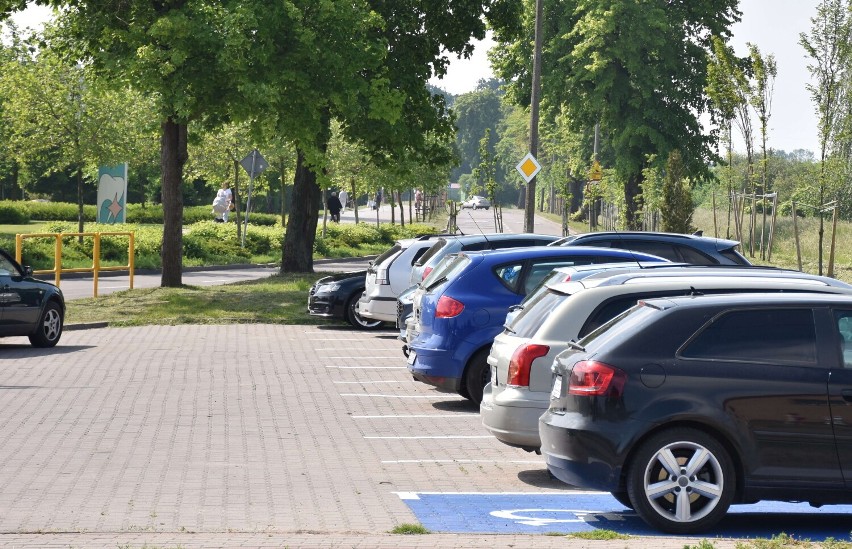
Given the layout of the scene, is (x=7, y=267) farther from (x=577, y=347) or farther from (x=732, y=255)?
(x=577, y=347)

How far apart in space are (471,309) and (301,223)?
2140 centimetres

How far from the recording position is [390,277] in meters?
20.9

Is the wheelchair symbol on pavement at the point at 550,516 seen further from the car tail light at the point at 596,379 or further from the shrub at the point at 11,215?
the shrub at the point at 11,215

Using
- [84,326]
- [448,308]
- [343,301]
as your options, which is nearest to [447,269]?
[448,308]

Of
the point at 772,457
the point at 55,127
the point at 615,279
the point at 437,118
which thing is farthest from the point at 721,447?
the point at 55,127

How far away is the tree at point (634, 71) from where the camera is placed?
5156cm

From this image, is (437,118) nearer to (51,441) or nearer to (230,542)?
(51,441)

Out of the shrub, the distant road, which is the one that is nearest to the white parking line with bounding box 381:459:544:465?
the distant road

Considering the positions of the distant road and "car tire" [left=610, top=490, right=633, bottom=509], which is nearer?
"car tire" [left=610, top=490, right=633, bottom=509]

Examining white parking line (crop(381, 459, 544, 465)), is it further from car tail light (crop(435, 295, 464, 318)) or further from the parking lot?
car tail light (crop(435, 295, 464, 318))

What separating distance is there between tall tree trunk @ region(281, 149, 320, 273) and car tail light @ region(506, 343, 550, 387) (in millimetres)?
24162

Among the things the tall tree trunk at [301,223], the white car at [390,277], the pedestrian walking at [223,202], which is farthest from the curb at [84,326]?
the pedestrian walking at [223,202]

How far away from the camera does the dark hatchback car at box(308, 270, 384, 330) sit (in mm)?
23562

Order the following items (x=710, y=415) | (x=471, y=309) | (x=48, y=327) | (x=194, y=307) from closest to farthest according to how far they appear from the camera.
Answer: (x=710, y=415) → (x=471, y=309) → (x=48, y=327) → (x=194, y=307)
